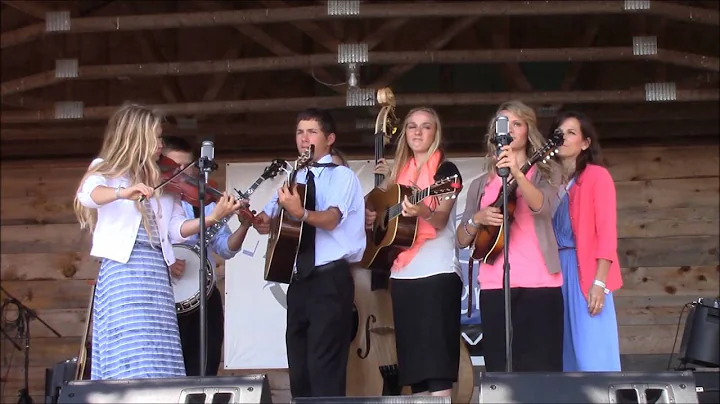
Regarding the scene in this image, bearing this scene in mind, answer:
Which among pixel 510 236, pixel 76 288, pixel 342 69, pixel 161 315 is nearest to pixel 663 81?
pixel 342 69

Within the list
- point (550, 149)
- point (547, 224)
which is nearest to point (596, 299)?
point (547, 224)

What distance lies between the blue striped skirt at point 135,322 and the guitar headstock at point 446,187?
1.15 metres

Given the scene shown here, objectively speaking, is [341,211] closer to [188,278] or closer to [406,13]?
[188,278]

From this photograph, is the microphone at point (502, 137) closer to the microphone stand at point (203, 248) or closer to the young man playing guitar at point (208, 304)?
the microphone stand at point (203, 248)

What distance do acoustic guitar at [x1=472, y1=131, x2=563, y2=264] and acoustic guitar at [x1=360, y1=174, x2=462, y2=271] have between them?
0.20m

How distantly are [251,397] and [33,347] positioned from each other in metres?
4.48

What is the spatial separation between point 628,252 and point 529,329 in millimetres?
3183

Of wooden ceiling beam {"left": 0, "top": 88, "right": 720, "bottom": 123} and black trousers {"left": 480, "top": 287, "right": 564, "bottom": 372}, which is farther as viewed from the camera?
wooden ceiling beam {"left": 0, "top": 88, "right": 720, "bottom": 123}

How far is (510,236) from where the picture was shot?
425cm

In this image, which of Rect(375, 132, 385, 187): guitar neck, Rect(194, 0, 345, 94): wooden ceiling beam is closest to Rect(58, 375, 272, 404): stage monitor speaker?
Rect(375, 132, 385, 187): guitar neck

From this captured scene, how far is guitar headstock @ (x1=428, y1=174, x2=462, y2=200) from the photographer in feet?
13.6

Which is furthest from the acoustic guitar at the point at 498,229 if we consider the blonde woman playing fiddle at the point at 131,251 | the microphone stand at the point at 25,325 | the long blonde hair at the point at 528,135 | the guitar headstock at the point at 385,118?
the microphone stand at the point at 25,325

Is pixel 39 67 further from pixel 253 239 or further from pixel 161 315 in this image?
pixel 161 315

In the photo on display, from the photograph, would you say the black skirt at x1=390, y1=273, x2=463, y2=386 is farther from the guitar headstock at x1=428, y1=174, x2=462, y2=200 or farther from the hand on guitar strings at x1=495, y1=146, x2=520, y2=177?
the hand on guitar strings at x1=495, y1=146, x2=520, y2=177
